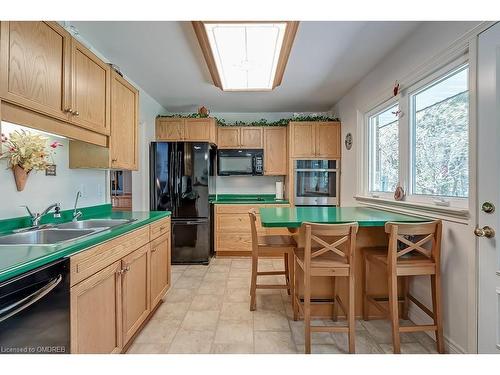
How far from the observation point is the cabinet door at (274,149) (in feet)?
14.0

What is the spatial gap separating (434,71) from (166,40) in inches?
90.6

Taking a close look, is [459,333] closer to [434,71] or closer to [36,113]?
[434,71]

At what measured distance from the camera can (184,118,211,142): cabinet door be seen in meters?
4.00

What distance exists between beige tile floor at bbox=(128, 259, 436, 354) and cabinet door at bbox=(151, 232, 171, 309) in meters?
0.19

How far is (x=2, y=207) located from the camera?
1512mm

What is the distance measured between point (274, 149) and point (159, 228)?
8.41ft

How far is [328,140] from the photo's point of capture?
4020 millimetres

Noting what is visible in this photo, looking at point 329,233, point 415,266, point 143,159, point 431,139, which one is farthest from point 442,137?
point 143,159

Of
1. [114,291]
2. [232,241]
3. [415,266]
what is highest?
[415,266]

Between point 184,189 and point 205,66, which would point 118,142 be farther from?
point 184,189

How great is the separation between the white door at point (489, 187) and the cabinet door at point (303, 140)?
8.37 feet

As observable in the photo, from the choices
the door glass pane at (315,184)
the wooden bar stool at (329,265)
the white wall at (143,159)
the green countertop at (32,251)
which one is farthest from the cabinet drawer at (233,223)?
the green countertop at (32,251)

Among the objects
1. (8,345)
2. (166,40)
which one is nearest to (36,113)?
(8,345)

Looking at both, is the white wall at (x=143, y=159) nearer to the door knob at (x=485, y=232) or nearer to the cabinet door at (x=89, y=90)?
the cabinet door at (x=89, y=90)
